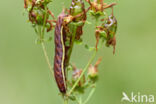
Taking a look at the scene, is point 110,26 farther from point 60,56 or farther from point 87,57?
point 87,57

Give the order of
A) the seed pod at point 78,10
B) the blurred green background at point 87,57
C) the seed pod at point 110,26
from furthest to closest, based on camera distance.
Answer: the blurred green background at point 87,57, the seed pod at point 110,26, the seed pod at point 78,10

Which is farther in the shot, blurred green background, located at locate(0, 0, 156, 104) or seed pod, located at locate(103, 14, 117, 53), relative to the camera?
blurred green background, located at locate(0, 0, 156, 104)

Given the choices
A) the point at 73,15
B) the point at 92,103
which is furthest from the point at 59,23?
the point at 92,103

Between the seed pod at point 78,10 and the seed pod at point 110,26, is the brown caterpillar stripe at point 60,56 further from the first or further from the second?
the seed pod at point 110,26

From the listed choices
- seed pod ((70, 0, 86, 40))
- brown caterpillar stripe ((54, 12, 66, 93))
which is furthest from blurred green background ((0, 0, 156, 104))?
seed pod ((70, 0, 86, 40))

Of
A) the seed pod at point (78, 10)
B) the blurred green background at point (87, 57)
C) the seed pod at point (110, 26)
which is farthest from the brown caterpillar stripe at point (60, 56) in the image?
the blurred green background at point (87, 57)

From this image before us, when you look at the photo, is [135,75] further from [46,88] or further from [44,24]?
[44,24]

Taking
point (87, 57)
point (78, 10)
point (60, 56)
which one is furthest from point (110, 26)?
point (87, 57)

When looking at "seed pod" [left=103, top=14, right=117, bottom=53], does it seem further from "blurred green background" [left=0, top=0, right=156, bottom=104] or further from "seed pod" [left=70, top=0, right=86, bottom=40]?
"blurred green background" [left=0, top=0, right=156, bottom=104]
